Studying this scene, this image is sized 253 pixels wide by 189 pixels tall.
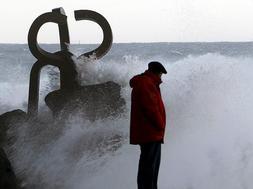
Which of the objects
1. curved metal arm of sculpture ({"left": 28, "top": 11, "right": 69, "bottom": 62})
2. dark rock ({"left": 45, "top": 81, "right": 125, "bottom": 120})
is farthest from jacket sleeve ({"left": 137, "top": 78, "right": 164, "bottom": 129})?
curved metal arm of sculpture ({"left": 28, "top": 11, "right": 69, "bottom": 62})

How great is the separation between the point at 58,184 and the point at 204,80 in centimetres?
285

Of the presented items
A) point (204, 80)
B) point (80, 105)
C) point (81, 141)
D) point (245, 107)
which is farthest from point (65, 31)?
point (245, 107)

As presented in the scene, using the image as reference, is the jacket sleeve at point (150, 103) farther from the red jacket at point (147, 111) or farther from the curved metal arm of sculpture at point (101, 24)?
the curved metal arm of sculpture at point (101, 24)

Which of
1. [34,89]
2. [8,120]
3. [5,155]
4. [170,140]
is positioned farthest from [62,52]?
[5,155]

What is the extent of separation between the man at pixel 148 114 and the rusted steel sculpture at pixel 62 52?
2892mm

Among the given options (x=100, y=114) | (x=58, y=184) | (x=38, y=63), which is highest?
(x=38, y=63)

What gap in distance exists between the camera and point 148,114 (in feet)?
14.7

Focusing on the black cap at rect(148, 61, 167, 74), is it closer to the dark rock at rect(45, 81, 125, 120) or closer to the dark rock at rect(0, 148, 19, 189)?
the dark rock at rect(0, 148, 19, 189)

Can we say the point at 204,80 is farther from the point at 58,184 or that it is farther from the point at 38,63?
the point at 58,184

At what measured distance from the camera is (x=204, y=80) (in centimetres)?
821

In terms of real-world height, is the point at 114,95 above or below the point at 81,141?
above

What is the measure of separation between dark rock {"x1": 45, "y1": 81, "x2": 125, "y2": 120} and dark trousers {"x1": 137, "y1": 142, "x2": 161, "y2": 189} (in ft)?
8.24

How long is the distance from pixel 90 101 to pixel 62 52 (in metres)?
0.76

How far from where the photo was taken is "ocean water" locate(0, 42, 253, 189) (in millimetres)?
6324
